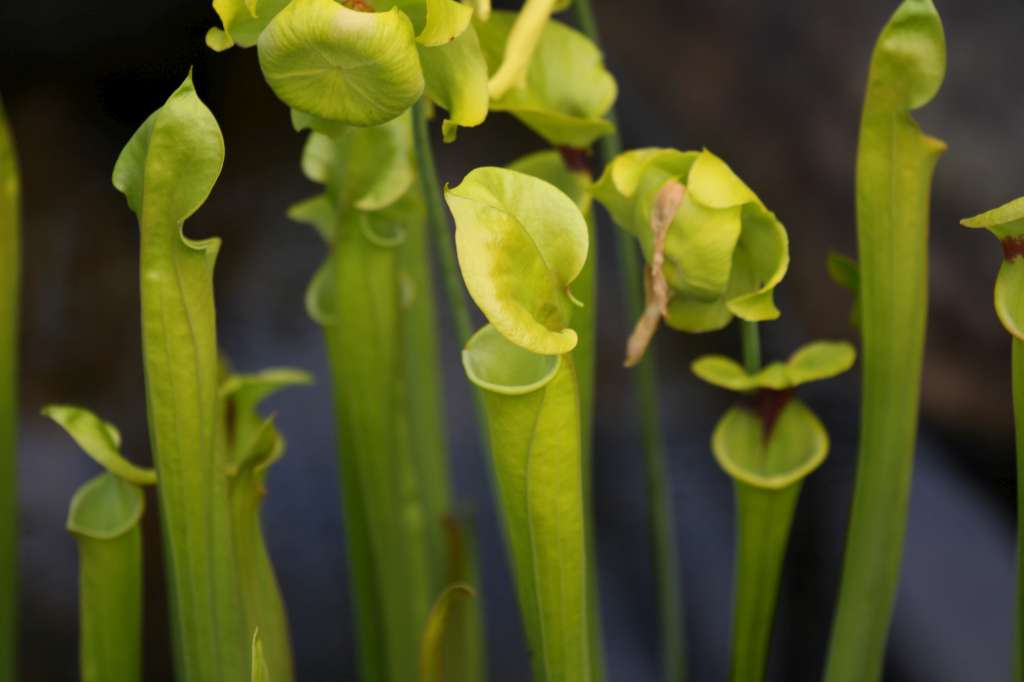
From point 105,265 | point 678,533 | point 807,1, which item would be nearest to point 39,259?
point 105,265

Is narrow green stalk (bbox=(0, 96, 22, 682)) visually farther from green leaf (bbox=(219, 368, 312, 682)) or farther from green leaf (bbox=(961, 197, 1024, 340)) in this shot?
green leaf (bbox=(961, 197, 1024, 340))

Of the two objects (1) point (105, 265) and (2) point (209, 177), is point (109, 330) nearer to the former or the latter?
(1) point (105, 265)

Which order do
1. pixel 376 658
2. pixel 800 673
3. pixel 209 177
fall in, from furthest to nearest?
pixel 800 673 → pixel 376 658 → pixel 209 177

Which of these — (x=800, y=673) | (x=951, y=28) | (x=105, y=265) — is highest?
(x=951, y=28)

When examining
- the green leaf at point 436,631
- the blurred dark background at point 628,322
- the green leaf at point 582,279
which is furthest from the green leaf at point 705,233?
the blurred dark background at point 628,322

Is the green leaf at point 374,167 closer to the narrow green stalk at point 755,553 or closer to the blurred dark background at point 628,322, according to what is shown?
the narrow green stalk at point 755,553

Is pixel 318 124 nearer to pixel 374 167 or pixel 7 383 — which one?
pixel 374 167

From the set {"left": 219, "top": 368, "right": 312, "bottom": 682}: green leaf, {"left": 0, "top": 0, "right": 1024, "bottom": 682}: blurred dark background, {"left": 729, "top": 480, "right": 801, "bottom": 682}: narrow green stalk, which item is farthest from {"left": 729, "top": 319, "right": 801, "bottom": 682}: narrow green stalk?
{"left": 0, "top": 0, "right": 1024, "bottom": 682}: blurred dark background
